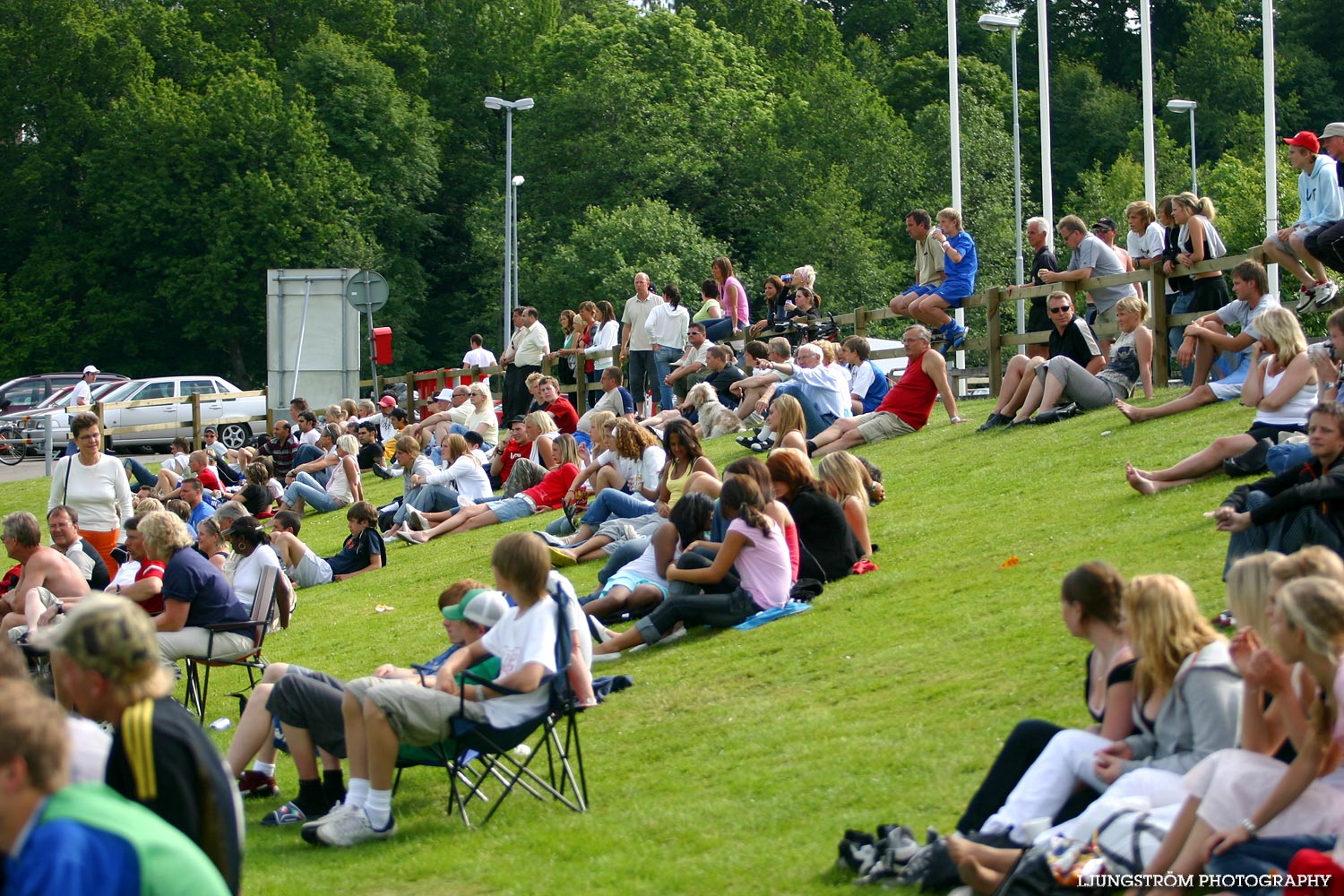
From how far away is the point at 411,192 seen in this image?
187ft

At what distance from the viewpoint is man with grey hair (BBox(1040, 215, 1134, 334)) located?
16.8 meters

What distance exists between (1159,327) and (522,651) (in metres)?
10.8

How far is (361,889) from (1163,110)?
70.1 meters

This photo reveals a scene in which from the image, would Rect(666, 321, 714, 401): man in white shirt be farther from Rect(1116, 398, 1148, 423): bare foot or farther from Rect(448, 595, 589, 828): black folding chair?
Rect(448, 595, 589, 828): black folding chair

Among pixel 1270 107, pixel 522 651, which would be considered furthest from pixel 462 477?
pixel 1270 107

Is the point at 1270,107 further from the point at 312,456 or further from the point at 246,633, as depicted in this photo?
the point at 246,633

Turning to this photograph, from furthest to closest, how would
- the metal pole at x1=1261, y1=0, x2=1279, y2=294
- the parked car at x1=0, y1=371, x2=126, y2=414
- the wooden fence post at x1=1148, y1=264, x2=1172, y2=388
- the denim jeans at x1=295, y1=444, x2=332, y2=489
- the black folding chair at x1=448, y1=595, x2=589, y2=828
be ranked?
1. the parked car at x1=0, y1=371, x2=126, y2=414
2. the metal pole at x1=1261, y1=0, x2=1279, y2=294
3. the denim jeans at x1=295, y1=444, x2=332, y2=489
4. the wooden fence post at x1=1148, y1=264, x2=1172, y2=388
5. the black folding chair at x1=448, y1=595, x2=589, y2=828

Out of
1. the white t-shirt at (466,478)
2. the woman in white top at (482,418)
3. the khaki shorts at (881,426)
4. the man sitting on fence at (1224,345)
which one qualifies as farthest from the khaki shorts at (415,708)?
the woman in white top at (482,418)

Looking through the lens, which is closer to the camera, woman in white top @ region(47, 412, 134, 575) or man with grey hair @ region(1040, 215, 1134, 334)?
woman in white top @ region(47, 412, 134, 575)

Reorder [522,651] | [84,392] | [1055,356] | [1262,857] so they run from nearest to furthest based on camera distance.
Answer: [1262,857] → [522,651] → [1055,356] → [84,392]

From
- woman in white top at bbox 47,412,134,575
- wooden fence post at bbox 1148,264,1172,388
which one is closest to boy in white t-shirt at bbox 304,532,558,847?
woman in white top at bbox 47,412,134,575

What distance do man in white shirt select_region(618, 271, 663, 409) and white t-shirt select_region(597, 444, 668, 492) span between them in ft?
24.8

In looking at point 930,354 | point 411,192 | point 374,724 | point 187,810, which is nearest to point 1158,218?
point 930,354

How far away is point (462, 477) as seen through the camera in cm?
1847
